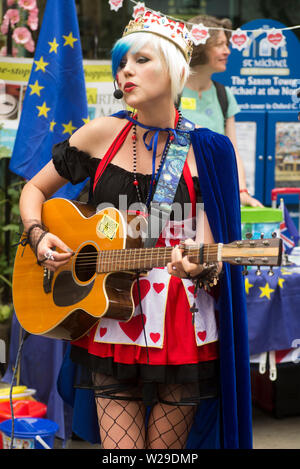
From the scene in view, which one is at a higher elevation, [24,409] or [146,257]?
[146,257]

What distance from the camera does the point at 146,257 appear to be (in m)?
2.07

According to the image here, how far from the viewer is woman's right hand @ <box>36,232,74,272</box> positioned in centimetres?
228

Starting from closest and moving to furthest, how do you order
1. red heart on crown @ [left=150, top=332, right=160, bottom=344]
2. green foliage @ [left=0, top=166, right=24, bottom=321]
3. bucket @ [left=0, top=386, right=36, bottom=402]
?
red heart on crown @ [left=150, top=332, right=160, bottom=344] → bucket @ [left=0, top=386, right=36, bottom=402] → green foliage @ [left=0, top=166, right=24, bottom=321]

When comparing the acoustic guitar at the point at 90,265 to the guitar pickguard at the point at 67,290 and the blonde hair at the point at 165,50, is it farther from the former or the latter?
the blonde hair at the point at 165,50

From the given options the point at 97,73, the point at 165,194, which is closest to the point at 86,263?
the point at 165,194

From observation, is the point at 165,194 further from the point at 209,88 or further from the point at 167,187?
the point at 209,88

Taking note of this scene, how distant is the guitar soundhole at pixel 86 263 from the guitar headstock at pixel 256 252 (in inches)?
22.3

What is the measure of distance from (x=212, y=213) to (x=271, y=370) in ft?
6.46

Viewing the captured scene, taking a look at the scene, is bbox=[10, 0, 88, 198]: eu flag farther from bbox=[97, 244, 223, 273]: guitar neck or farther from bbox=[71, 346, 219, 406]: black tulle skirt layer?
bbox=[71, 346, 219, 406]: black tulle skirt layer

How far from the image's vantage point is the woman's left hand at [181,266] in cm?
194

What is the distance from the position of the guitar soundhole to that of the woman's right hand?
41 mm

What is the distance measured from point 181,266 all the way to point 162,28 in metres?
0.80

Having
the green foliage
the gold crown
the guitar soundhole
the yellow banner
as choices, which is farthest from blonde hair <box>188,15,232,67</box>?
the guitar soundhole
